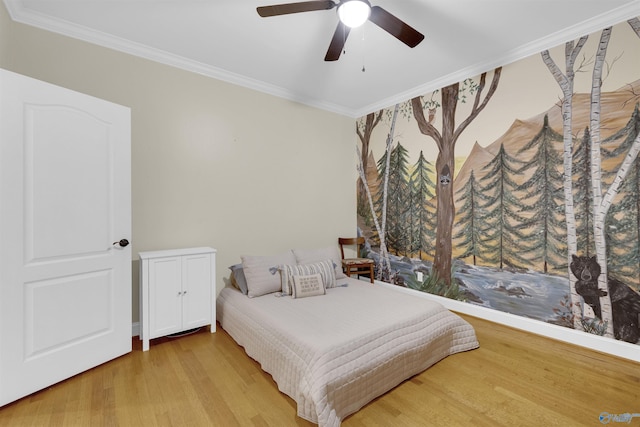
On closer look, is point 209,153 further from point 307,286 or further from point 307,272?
point 307,286

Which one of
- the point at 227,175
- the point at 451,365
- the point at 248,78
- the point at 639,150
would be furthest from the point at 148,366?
Answer: the point at 639,150

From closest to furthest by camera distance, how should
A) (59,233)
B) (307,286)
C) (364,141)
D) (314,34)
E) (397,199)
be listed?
(59,233) → (314,34) → (307,286) → (397,199) → (364,141)

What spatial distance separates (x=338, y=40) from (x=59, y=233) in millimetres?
2429

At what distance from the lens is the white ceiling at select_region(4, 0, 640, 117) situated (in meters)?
2.24

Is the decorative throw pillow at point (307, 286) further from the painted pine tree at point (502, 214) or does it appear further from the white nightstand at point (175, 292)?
the painted pine tree at point (502, 214)

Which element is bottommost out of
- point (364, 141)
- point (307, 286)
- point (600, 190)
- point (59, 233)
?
point (307, 286)

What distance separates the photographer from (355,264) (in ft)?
13.0

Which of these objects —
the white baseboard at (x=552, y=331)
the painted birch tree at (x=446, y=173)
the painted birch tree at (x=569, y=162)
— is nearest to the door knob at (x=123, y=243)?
the painted birch tree at (x=446, y=173)

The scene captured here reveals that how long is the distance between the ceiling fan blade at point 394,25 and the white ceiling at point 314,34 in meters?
0.38

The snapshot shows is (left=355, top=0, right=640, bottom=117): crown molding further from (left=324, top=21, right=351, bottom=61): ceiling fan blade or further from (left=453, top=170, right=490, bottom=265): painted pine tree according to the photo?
(left=324, top=21, right=351, bottom=61): ceiling fan blade

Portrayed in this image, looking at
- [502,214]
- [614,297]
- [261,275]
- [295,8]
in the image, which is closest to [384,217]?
[502,214]

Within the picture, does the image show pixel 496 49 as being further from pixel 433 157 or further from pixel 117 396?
pixel 117 396

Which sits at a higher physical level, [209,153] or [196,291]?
[209,153]

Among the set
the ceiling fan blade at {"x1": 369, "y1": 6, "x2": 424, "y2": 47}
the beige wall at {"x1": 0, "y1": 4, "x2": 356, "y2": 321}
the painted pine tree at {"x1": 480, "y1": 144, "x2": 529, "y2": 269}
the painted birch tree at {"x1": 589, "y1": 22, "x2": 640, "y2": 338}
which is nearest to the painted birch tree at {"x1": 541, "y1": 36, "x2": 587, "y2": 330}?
the painted birch tree at {"x1": 589, "y1": 22, "x2": 640, "y2": 338}
